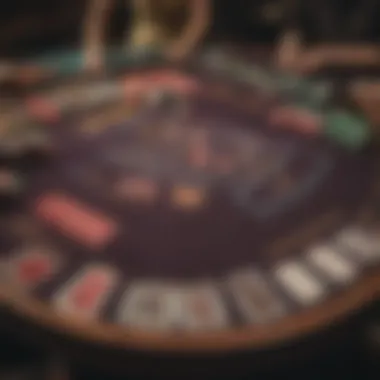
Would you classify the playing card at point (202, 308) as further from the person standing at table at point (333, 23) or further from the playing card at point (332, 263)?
the person standing at table at point (333, 23)

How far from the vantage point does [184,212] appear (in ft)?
2.21

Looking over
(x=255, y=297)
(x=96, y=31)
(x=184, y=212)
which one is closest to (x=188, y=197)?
(x=184, y=212)

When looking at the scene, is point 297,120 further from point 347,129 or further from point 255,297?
point 255,297

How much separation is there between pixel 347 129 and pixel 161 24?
33 centimetres

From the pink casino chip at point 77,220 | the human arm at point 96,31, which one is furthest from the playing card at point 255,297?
the human arm at point 96,31

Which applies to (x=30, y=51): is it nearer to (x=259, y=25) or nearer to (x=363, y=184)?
(x=259, y=25)

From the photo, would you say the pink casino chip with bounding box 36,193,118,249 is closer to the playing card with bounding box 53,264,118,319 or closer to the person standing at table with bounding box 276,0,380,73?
the playing card with bounding box 53,264,118,319

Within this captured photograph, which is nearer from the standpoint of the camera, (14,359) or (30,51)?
(14,359)

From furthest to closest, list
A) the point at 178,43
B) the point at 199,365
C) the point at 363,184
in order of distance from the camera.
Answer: the point at 178,43
the point at 363,184
the point at 199,365

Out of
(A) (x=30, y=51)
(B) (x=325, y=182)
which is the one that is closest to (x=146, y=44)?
(A) (x=30, y=51)

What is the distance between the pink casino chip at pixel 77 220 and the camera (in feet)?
2.13

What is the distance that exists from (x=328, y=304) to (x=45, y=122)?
35cm

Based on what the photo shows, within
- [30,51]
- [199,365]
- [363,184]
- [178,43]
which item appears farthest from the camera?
[30,51]

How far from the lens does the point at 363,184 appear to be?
72 centimetres
